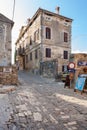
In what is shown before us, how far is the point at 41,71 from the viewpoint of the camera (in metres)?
22.1

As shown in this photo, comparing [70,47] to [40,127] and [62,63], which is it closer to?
[62,63]

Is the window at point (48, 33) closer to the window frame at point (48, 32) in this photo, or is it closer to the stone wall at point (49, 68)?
the window frame at point (48, 32)

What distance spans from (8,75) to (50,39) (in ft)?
39.5

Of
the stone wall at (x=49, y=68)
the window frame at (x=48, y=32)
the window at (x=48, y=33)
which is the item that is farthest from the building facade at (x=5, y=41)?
the window at (x=48, y=33)

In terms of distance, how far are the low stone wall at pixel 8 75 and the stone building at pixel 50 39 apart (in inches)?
358

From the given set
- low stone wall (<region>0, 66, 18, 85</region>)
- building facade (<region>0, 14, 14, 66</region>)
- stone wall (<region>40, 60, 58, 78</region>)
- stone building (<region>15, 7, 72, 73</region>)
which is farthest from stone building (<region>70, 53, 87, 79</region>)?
stone building (<region>15, 7, 72, 73</region>)

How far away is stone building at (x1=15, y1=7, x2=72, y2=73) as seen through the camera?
23.1 m

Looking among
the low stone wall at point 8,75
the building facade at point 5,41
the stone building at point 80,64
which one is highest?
the building facade at point 5,41

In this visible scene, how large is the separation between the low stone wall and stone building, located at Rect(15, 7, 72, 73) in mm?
9100

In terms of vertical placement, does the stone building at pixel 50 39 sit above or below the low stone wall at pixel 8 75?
above

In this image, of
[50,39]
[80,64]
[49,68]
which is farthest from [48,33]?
[80,64]

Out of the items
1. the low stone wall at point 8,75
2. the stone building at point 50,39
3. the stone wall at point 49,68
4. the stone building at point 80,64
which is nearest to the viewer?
the stone building at point 80,64

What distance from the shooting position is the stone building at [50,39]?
910 inches

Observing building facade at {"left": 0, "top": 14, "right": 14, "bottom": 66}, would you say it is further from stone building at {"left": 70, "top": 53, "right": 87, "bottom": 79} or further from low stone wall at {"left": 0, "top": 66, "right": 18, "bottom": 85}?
stone building at {"left": 70, "top": 53, "right": 87, "bottom": 79}
